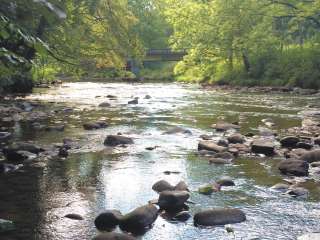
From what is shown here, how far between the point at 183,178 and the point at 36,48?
20.0ft

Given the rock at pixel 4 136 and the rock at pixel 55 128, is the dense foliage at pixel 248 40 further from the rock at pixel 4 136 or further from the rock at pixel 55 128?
the rock at pixel 4 136

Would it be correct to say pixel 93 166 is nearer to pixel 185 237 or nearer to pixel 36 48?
pixel 185 237

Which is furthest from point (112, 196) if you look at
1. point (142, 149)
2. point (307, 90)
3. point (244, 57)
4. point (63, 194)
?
point (244, 57)

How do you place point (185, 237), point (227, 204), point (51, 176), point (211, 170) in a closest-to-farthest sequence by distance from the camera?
1. point (185, 237)
2. point (227, 204)
3. point (51, 176)
4. point (211, 170)

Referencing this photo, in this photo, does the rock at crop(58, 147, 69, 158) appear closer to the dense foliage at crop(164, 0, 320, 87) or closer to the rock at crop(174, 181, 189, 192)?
the rock at crop(174, 181, 189, 192)

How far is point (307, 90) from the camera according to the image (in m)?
31.5

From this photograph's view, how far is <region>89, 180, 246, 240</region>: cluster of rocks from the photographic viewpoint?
20.8ft

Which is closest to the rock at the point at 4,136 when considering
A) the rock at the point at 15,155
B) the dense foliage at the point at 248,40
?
the rock at the point at 15,155

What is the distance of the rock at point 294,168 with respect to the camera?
9.30m

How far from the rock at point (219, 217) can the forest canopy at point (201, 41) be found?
41.6 ft

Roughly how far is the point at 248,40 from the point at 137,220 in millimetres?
35126

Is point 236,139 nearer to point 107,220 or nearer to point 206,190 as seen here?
point 206,190

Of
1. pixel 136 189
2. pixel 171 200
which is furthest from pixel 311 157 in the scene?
pixel 171 200

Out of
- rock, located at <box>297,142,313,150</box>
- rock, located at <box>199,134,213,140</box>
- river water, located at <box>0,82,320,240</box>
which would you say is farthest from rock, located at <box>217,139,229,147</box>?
rock, located at <box>297,142,313,150</box>
